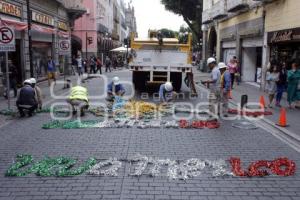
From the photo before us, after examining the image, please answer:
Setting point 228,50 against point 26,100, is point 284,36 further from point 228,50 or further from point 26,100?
point 228,50

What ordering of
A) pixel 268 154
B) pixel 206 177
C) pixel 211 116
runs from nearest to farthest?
pixel 206 177, pixel 268 154, pixel 211 116

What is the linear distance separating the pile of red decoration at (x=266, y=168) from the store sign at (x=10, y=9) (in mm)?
14901

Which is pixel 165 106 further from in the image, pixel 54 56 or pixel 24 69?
pixel 54 56

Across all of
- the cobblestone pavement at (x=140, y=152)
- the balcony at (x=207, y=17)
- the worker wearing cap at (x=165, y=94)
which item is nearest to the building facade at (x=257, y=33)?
the balcony at (x=207, y=17)

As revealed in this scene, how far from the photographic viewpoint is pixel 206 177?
691 cm

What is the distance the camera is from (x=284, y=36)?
18.7m

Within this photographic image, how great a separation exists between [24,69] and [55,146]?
47.6 ft

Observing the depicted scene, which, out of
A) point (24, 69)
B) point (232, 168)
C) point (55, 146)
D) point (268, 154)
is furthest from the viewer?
point (24, 69)

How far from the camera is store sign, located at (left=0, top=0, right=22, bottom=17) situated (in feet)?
62.0

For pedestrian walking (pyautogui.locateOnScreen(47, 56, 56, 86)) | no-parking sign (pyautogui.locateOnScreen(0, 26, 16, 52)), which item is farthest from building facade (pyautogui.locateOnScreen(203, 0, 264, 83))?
no-parking sign (pyautogui.locateOnScreen(0, 26, 16, 52))

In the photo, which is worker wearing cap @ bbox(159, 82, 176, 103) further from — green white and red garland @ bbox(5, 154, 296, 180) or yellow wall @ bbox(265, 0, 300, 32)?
green white and red garland @ bbox(5, 154, 296, 180)

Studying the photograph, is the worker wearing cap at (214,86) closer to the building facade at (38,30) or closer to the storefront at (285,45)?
the storefront at (285,45)

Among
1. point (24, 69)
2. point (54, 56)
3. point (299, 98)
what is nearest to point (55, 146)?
point (299, 98)

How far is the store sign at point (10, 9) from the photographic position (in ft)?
62.0
